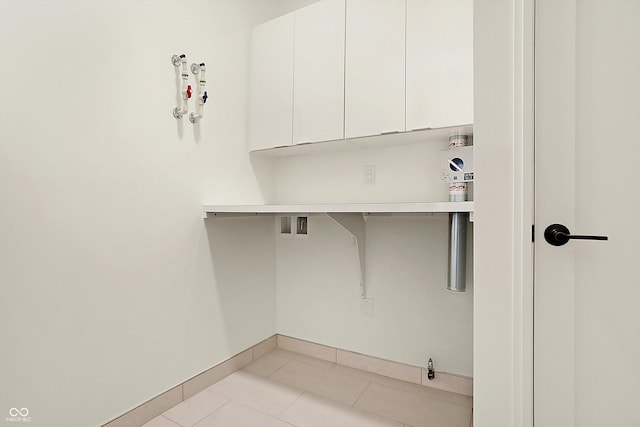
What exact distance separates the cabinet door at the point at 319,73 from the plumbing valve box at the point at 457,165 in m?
0.56

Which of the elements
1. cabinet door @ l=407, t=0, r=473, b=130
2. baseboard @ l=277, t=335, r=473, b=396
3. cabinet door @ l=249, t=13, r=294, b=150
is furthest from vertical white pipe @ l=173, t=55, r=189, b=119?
baseboard @ l=277, t=335, r=473, b=396

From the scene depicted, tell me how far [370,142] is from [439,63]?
511 mm

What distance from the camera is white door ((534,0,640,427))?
2.79 feet

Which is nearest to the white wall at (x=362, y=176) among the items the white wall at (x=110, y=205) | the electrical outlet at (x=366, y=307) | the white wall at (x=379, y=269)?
the white wall at (x=379, y=269)

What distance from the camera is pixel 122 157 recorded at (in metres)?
1.34

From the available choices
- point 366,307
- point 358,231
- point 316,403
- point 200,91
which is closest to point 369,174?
point 358,231

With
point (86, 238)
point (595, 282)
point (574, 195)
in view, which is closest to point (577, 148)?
point (574, 195)

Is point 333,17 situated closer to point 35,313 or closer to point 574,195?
point 574,195

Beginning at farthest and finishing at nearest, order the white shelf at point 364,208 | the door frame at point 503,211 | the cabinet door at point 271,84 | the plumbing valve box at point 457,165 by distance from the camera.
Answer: the cabinet door at point 271,84, the plumbing valve box at point 457,165, the white shelf at point 364,208, the door frame at point 503,211

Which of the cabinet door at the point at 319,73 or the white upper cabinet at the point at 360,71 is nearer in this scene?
the white upper cabinet at the point at 360,71

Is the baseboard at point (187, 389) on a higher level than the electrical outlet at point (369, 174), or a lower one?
lower

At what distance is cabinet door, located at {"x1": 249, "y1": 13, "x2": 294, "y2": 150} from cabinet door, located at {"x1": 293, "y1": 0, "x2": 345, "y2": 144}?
58 mm

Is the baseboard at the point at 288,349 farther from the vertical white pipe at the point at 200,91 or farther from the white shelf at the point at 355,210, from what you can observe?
the vertical white pipe at the point at 200,91

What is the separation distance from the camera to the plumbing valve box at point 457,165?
4.86ft
